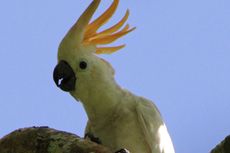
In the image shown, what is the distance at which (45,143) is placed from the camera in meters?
2.10

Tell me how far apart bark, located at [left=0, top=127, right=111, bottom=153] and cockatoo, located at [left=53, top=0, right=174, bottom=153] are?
4.44 ft

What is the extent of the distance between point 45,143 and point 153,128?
1.54m

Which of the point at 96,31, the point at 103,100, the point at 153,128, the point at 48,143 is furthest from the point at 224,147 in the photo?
the point at 96,31

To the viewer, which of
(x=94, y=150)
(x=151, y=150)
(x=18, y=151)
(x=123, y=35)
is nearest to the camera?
(x=94, y=150)

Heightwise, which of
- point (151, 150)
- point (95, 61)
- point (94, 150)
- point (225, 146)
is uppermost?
point (95, 61)

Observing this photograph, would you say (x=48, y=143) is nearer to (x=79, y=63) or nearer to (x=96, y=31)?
(x=79, y=63)

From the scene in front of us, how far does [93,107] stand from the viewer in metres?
3.60

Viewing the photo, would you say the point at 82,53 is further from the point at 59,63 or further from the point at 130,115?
the point at 130,115

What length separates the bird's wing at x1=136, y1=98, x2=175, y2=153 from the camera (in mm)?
3463

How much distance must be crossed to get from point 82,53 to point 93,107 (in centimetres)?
42

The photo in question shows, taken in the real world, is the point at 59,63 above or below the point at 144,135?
above

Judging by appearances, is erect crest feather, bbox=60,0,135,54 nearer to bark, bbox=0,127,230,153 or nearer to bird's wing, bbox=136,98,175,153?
bird's wing, bbox=136,98,175,153

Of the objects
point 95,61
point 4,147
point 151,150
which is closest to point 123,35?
point 95,61

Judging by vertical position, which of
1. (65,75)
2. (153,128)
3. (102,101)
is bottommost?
(153,128)
